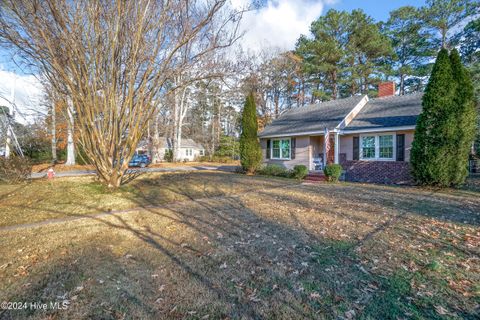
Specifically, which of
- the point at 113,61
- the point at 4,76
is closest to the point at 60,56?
the point at 113,61

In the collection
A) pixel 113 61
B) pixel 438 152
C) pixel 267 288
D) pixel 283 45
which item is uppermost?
pixel 283 45

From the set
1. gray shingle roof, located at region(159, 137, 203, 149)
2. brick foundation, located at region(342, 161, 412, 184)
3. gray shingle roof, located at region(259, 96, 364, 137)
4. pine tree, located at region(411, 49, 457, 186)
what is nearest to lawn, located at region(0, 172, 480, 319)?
pine tree, located at region(411, 49, 457, 186)

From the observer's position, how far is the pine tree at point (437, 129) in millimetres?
8688

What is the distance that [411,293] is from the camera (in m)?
2.53

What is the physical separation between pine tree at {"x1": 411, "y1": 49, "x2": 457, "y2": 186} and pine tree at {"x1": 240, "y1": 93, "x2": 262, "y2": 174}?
7.96 meters

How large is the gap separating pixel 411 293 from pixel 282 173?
10.9m

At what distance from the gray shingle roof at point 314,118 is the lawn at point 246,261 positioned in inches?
337

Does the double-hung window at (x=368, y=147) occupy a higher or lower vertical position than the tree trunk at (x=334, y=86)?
lower

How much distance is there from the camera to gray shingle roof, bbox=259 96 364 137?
46.5ft

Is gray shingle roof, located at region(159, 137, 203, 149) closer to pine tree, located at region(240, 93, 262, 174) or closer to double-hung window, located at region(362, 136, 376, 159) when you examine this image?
pine tree, located at region(240, 93, 262, 174)

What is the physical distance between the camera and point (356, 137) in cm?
1283

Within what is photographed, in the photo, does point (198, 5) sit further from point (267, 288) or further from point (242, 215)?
point (267, 288)

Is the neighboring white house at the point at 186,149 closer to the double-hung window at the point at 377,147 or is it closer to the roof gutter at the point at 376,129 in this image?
the roof gutter at the point at 376,129

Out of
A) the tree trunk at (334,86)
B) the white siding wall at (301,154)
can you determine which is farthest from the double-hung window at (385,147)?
the tree trunk at (334,86)
